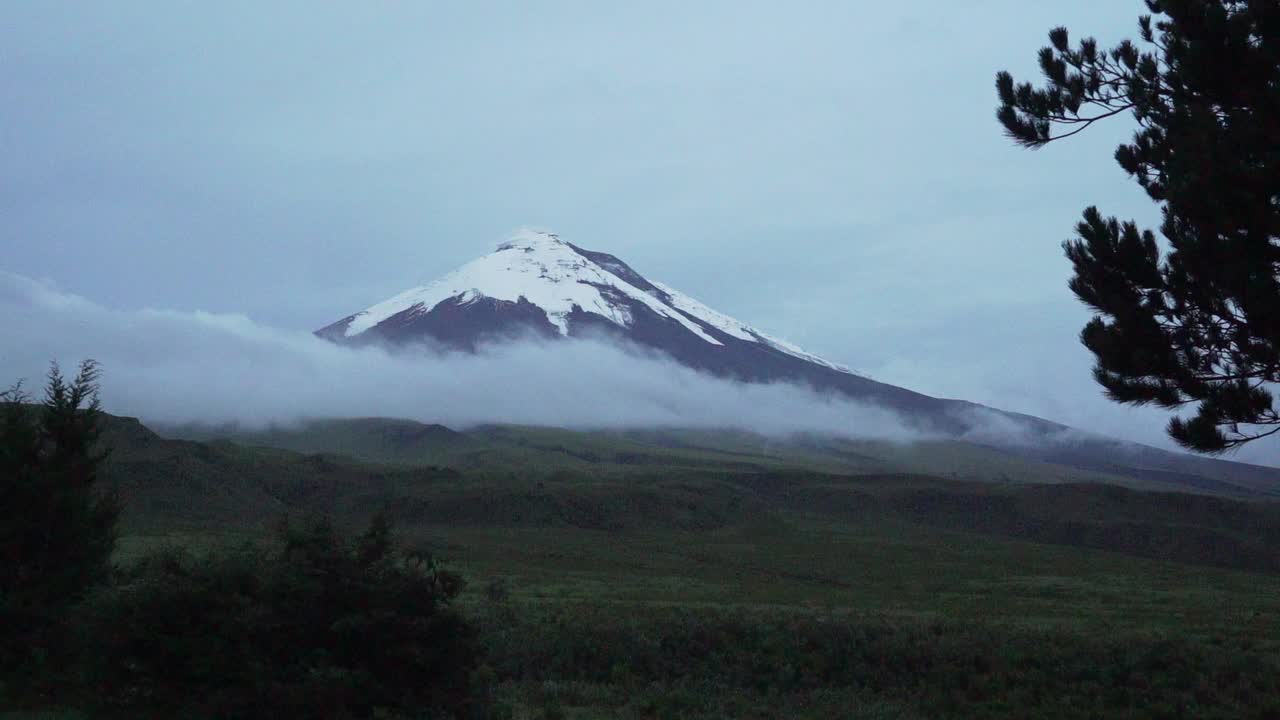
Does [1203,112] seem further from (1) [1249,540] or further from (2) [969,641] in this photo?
(1) [1249,540]

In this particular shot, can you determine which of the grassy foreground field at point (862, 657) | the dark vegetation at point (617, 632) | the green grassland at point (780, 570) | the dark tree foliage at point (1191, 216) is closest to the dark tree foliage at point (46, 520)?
the dark vegetation at point (617, 632)

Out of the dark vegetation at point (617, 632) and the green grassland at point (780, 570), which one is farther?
the green grassland at point (780, 570)

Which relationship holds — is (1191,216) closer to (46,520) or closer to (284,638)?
(284,638)

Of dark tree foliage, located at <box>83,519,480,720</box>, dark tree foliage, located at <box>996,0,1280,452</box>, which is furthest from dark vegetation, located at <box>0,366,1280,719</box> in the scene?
dark tree foliage, located at <box>996,0,1280,452</box>

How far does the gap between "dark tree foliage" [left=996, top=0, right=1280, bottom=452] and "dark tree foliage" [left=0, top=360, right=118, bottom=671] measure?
12.7 m

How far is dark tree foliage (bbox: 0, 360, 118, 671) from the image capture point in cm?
1312

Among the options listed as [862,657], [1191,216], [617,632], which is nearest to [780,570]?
[617,632]

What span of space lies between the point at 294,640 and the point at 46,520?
4.72 metres

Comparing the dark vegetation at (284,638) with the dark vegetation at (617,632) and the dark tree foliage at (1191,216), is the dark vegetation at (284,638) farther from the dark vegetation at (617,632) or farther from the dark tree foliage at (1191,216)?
the dark tree foliage at (1191,216)

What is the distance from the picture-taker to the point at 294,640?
1103 centimetres

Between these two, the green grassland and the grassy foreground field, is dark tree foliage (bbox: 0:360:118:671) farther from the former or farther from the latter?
the grassy foreground field

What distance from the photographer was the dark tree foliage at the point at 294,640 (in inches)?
424

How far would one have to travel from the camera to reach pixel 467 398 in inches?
7859

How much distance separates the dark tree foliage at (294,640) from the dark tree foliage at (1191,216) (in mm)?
8488
